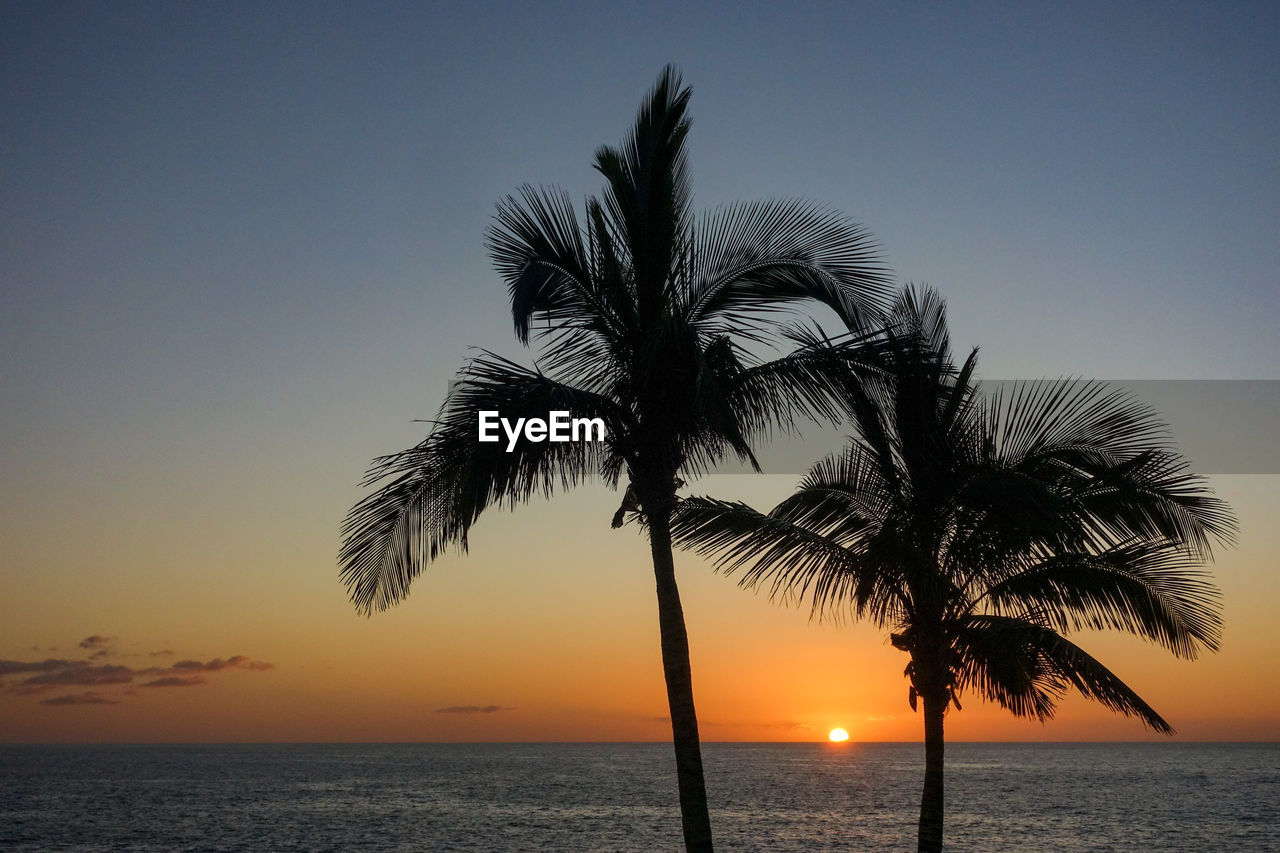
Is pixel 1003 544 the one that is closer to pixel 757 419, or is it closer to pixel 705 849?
pixel 757 419

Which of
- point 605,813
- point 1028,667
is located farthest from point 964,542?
point 605,813

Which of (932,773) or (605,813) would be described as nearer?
(932,773)

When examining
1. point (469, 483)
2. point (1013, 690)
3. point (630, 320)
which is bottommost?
point (1013, 690)

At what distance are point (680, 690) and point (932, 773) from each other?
147 inches

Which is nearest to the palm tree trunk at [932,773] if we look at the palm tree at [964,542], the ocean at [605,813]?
the palm tree at [964,542]

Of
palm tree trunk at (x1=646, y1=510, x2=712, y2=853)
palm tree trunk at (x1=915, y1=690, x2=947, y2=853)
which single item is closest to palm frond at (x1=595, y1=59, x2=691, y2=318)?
palm tree trunk at (x1=646, y1=510, x2=712, y2=853)

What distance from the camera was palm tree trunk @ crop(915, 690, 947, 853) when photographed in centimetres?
1189

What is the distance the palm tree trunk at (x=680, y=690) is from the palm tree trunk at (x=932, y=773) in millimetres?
3181

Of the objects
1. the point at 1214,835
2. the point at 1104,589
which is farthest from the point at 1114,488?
the point at 1214,835

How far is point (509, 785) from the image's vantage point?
95625mm

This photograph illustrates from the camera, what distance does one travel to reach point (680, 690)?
10109mm

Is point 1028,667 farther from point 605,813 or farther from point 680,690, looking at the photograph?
point 605,813

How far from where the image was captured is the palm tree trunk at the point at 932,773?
1189cm

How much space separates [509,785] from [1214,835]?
60.8 m
